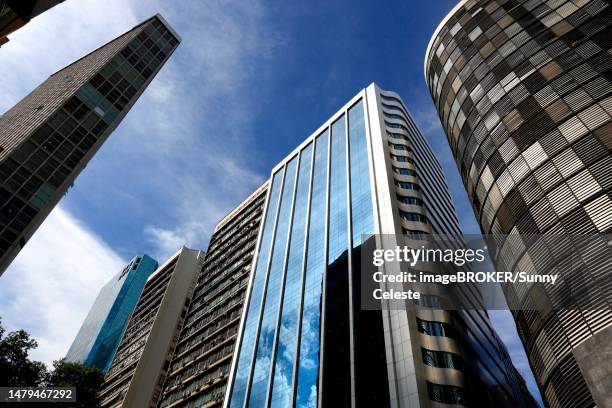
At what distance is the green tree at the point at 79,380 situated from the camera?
1050 inches

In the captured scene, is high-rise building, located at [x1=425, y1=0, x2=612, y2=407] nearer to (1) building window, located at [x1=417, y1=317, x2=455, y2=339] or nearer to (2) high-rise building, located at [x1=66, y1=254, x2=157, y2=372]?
(1) building window, located at [x1=417, y1=317, x2=455, y2=339]

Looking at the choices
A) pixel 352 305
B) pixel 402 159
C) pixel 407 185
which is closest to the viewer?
pixel 352 305

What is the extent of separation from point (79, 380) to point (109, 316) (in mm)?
A: 89055

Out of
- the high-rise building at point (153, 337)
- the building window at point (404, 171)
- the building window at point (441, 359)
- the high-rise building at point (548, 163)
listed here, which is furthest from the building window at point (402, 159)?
the high-rise building at point (153, 337)

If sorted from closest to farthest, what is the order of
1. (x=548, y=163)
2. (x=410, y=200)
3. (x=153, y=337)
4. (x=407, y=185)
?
(x=548, y=163) → (x=410, y=200) → (x=407, y=185) → (x=153, y=337)

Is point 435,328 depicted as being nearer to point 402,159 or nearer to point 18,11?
point 402,159

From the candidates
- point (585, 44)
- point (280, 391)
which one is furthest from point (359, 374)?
point (585, 44)

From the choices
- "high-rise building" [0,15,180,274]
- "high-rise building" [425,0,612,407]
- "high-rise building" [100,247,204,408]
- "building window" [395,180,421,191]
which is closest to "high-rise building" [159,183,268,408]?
"high-rise building" [100,247,204,408]

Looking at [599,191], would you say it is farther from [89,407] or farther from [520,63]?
[89,407]

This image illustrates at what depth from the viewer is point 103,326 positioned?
104 meters

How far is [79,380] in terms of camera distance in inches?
1103

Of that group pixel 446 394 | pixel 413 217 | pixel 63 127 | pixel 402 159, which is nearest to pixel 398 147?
pixel 402 159

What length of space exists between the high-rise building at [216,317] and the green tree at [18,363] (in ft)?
73.4

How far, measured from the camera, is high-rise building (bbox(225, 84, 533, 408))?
1111 inches
